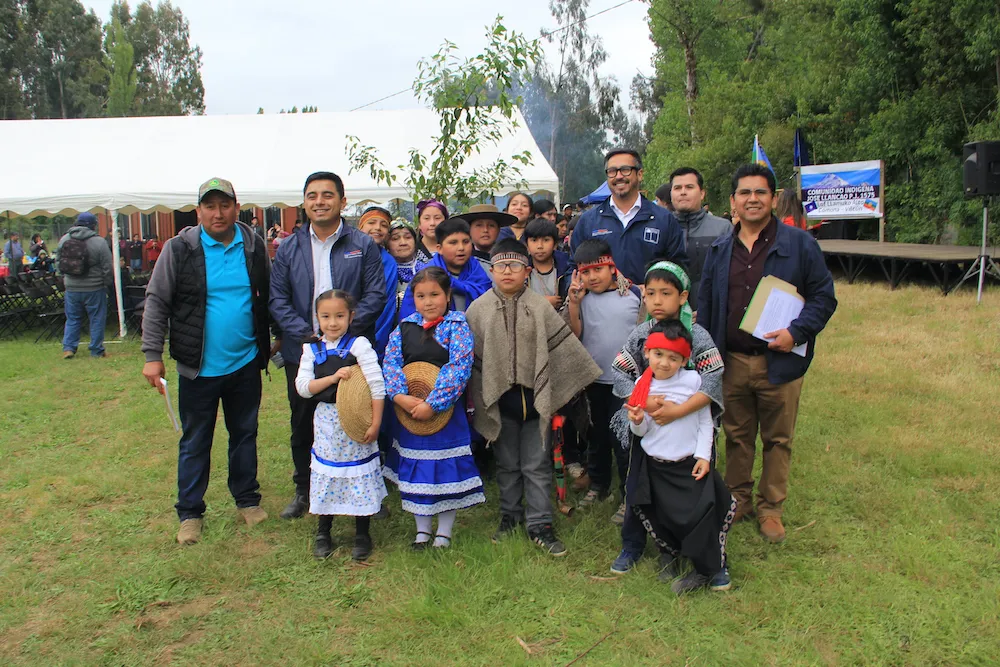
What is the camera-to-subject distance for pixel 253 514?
429 centimetres

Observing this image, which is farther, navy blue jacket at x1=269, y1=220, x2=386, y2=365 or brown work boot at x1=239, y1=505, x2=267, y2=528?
brown work boot at x1=239, y1=505, x2=267, y2=528

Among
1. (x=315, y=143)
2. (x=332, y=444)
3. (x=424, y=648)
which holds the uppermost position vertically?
(x=315, y=143)

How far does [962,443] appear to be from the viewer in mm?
5168

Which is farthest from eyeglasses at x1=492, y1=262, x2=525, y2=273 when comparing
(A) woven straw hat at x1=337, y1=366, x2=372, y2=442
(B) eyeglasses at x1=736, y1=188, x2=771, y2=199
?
(B) eyeglasses at x1=736, y1=188, x2=771, y2=199

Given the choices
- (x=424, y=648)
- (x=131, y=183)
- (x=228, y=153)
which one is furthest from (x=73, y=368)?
(x=424, y=648)

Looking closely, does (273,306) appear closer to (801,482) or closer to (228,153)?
(801,482)

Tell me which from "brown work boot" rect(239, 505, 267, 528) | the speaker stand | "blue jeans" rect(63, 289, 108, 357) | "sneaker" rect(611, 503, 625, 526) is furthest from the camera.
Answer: the speaker stand

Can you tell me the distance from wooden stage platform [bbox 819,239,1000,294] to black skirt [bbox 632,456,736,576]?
931cm

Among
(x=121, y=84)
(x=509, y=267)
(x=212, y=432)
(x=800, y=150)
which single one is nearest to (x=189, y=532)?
(x=212, y=432)

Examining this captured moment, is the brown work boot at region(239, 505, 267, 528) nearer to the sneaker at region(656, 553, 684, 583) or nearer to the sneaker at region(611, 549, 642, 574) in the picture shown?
the sneaker at region(611, 549, 642, 574)

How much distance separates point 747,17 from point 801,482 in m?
26.1

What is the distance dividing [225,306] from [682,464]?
2581 millimetres

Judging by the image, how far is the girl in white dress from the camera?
3.66 metres

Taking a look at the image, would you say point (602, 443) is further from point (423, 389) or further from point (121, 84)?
point (121, 84)
